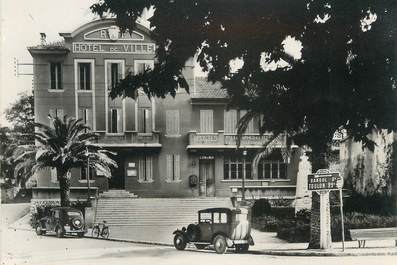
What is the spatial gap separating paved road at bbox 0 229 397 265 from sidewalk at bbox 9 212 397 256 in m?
0.23

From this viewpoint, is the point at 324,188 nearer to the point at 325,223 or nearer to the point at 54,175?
the point at 325,223

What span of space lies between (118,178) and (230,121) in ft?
10.3

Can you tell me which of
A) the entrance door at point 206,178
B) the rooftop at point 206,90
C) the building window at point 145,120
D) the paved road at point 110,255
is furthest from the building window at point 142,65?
the paved road at point 110,255

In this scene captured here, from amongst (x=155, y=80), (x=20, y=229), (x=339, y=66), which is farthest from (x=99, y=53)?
(x=339, y=66)

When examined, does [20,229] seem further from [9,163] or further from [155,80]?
[155,80]

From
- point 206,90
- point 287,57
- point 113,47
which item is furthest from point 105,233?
point 287,57

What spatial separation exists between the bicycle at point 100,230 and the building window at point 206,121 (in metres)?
3.48

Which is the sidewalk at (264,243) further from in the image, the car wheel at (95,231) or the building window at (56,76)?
the building window at (56,76)

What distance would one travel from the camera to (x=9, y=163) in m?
13.8

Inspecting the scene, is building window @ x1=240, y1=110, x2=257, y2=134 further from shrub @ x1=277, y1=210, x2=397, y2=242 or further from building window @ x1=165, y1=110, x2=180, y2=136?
shrub @ x1=277, y1=210, x2=397, y2=242

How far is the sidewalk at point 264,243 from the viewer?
1421cm

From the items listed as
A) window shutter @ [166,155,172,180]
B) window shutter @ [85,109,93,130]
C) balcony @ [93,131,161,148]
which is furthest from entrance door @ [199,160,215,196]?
window shutter @ [85,109,93,130]

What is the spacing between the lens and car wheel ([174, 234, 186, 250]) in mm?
14295

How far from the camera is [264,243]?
49.0 feet
